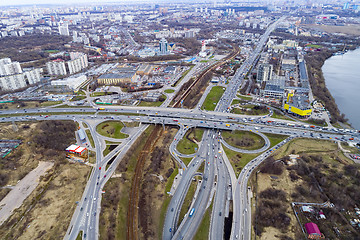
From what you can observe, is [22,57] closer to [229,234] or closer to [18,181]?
[18,181]

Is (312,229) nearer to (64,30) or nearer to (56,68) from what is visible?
(56,68)

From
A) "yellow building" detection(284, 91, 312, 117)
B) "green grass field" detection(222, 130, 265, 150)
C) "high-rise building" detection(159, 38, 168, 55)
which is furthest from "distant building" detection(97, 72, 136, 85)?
"yellow building" detection(284, 91, 312, 117)

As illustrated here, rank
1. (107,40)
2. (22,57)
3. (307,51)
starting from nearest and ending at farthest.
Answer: (22,57) → (307,51) → (107,40)

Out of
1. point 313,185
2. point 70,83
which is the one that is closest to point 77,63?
point 70,83

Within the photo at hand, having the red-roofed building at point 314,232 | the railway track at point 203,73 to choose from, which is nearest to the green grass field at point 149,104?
the railway track at point 203,73

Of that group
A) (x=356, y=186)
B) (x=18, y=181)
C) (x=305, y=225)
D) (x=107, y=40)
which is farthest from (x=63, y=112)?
(x=107, y=40)

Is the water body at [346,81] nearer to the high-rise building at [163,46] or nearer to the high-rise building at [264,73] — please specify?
the high-rise building at [264,73]

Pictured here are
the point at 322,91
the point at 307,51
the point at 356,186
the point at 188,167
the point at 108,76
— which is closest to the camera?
the point at 356,186
